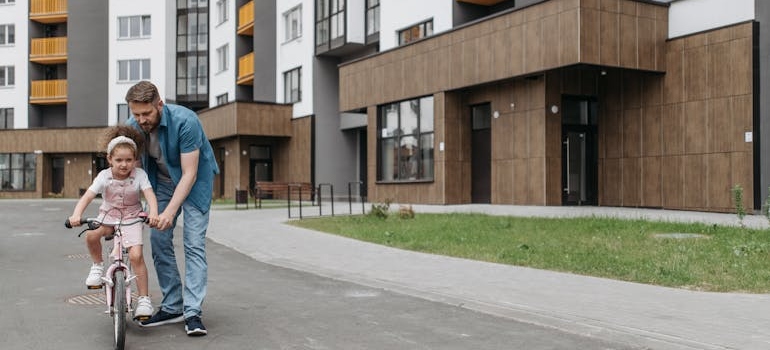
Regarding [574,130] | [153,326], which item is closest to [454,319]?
[153,326]

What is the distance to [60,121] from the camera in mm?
52531

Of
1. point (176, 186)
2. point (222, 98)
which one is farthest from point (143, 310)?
point (222, 98)

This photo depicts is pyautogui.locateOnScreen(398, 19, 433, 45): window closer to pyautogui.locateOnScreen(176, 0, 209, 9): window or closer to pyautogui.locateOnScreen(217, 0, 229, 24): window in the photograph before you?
pyautogui.locateOnScreen(217, 0, 229, 24): window

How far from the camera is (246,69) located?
41812 mm

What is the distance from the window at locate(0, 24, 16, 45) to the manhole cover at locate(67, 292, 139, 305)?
5126 cm

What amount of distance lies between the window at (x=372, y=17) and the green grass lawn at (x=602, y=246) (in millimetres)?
15626

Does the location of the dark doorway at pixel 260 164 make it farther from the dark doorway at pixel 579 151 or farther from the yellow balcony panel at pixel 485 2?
the dark doorway at pixel 579 151

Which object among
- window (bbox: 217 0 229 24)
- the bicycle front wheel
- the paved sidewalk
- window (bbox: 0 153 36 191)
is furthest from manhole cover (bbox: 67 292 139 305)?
window (bbox: 0 153 36 191)

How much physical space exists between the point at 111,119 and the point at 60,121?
16.0ft

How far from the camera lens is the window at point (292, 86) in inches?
1417

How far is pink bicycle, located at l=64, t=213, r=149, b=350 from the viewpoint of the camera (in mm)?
4730

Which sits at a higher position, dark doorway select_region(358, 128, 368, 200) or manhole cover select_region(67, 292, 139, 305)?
dark doorway select_region(358, 128, 368, 200)

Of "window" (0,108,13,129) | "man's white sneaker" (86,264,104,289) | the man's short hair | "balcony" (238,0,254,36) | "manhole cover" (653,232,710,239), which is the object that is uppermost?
"balcony" (238,0,254,36)

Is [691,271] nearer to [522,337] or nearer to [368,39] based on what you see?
[522,337]
